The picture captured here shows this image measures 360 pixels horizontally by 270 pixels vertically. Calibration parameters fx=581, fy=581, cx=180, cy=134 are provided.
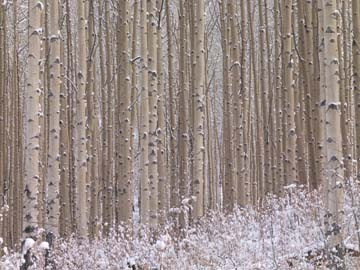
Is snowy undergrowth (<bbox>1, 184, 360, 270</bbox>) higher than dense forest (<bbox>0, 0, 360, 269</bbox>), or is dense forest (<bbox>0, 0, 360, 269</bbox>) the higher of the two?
dense forest (<bbox>0, 0, 360, 269</bbox>)

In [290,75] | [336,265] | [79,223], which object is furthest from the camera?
[290,75]

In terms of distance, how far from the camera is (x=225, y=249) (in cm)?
627

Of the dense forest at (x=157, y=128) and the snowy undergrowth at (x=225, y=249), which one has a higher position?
the dense forest at (x=157, y=128)

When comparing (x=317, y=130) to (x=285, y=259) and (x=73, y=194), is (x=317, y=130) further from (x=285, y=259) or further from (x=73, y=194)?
(x=73, y=194)

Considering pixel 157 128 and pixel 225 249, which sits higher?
pixel 157 128

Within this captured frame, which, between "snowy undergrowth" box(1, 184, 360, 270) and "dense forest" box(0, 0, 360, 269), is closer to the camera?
"snowy undergrowth" box(1, 184, 360, 270)

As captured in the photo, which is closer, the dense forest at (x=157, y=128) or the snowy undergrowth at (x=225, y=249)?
the snowy undergrowth at (x=225, y=249)

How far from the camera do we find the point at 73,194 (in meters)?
14.5

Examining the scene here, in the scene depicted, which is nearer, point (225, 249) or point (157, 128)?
point (225, 249)

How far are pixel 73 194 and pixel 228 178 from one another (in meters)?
4.36

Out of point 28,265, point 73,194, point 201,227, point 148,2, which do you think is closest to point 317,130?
point 201,227

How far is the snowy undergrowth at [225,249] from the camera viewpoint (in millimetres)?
5793

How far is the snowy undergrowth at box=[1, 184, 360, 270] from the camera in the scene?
19.0 feet

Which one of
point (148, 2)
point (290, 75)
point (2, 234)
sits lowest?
point (2, 234)
